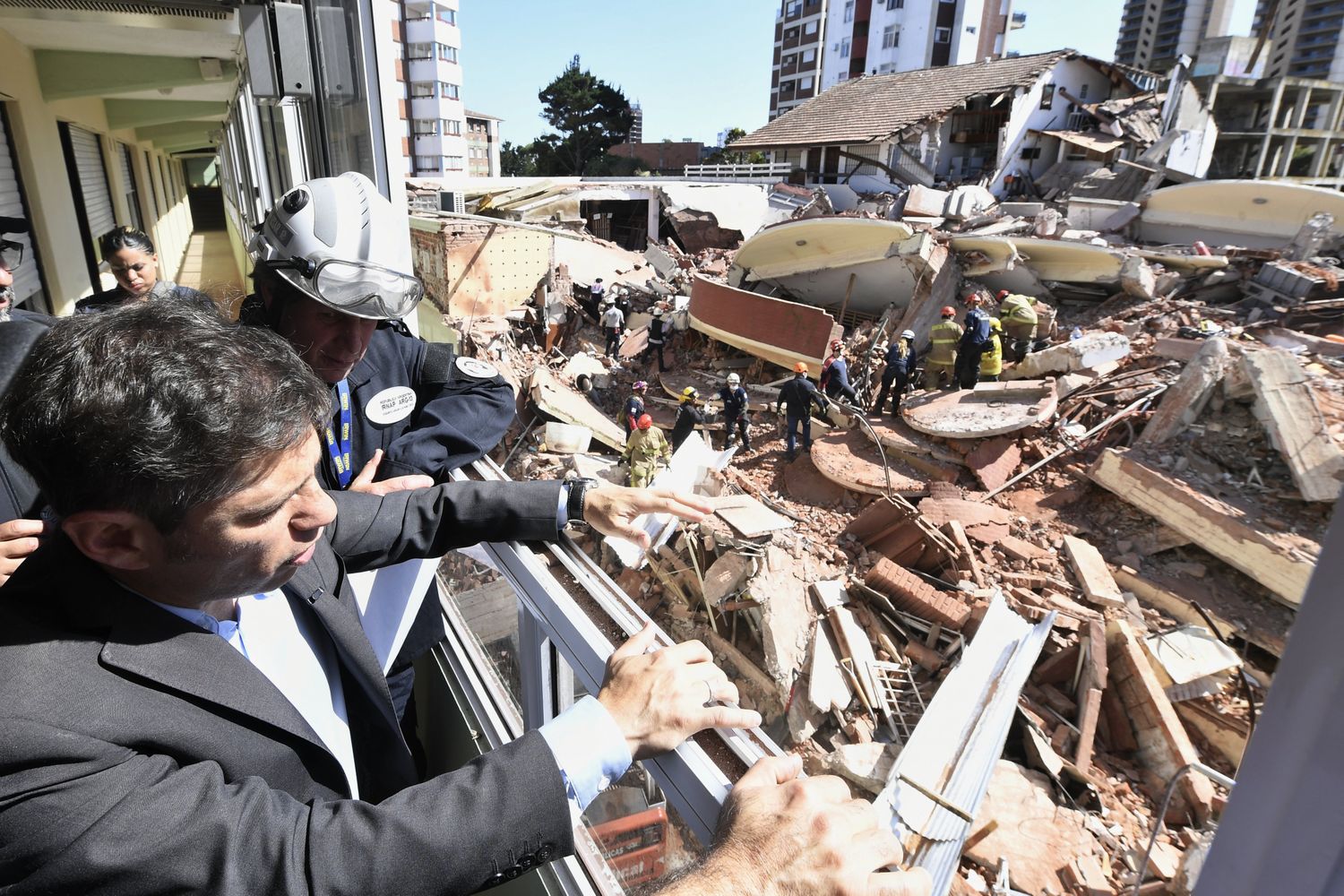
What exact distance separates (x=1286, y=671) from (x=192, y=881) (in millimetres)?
1084

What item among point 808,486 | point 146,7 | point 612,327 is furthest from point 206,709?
point 612,327

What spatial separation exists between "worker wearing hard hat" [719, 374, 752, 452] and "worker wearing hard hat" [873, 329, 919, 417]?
6.23ft

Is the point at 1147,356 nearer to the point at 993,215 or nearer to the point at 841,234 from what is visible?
the point at 841,234

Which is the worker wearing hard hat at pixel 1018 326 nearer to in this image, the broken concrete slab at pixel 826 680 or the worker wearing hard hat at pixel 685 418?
the worker wearing hard hat at pixel 685 418

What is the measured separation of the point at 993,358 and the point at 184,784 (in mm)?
9996

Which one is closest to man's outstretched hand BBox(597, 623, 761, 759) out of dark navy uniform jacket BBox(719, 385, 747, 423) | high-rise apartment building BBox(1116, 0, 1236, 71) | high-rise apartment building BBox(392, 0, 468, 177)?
dark navy uniform jacket BBox(719, 385, 747, 423)

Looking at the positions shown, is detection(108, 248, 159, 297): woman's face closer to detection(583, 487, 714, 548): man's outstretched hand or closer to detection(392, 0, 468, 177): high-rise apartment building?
detection(583, 487, 714, 548): man's outstretched hand

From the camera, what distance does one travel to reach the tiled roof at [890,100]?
74.9 feet

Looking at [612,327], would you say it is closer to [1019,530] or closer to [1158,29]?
[1019,530]

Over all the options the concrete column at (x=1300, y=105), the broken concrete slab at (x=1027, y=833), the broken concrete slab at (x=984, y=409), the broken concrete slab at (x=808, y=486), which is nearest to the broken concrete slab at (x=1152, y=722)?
the broken concrete slab at (x=1027, y=833)

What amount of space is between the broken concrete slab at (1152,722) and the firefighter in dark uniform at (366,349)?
5.23 meters

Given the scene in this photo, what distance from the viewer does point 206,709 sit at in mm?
934

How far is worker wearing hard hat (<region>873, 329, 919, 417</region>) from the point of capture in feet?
30.7

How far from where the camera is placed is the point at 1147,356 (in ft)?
30.4
